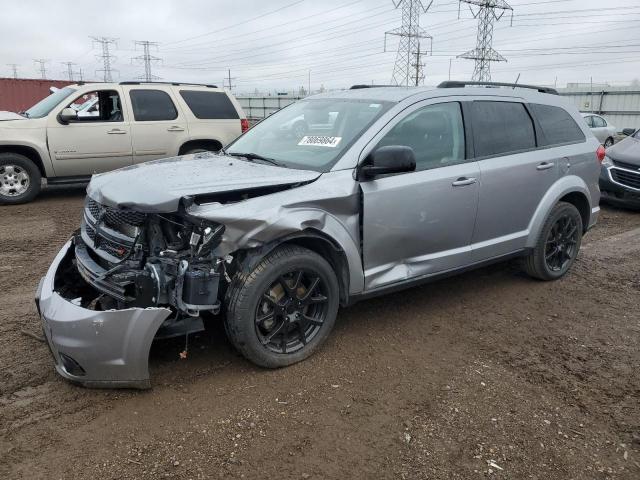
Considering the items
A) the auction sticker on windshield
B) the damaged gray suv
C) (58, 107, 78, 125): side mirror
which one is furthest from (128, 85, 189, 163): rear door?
the auction sticker on windshield

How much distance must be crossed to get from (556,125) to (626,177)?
504 cm

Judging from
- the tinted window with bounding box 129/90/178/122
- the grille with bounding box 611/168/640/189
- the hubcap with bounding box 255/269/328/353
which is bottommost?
the hubcap with bounding box 255/269/328/353

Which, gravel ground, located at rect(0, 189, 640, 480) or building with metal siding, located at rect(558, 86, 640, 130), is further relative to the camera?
building with metal siding, located at rect(558, 86, 640, 130)

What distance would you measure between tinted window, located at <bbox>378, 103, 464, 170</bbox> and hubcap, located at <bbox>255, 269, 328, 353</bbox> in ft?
3.78

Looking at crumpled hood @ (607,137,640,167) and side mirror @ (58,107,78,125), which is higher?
side mirror @ (58,107,78,125)

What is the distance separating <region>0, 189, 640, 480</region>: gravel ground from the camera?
2.65 meters

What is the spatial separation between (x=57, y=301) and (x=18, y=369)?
69 centimetres

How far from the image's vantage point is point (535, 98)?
5.07 metres

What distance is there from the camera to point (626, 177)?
9211 mm

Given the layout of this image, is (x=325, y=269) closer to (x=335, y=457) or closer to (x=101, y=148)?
(x=335, y=457)

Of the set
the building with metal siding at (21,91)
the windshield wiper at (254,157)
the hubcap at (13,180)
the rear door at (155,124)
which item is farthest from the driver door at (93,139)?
the building with metal siding at (21,91)

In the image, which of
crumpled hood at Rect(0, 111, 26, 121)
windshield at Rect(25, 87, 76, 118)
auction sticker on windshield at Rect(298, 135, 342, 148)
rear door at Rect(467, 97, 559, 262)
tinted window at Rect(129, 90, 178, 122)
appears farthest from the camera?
tinted window at Rect(129, 90, 178, 122)

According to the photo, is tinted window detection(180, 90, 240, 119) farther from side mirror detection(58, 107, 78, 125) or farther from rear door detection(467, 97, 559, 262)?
rear door detection(467, 97, 559, 262)

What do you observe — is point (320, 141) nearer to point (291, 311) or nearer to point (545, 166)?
point (291, 311)
